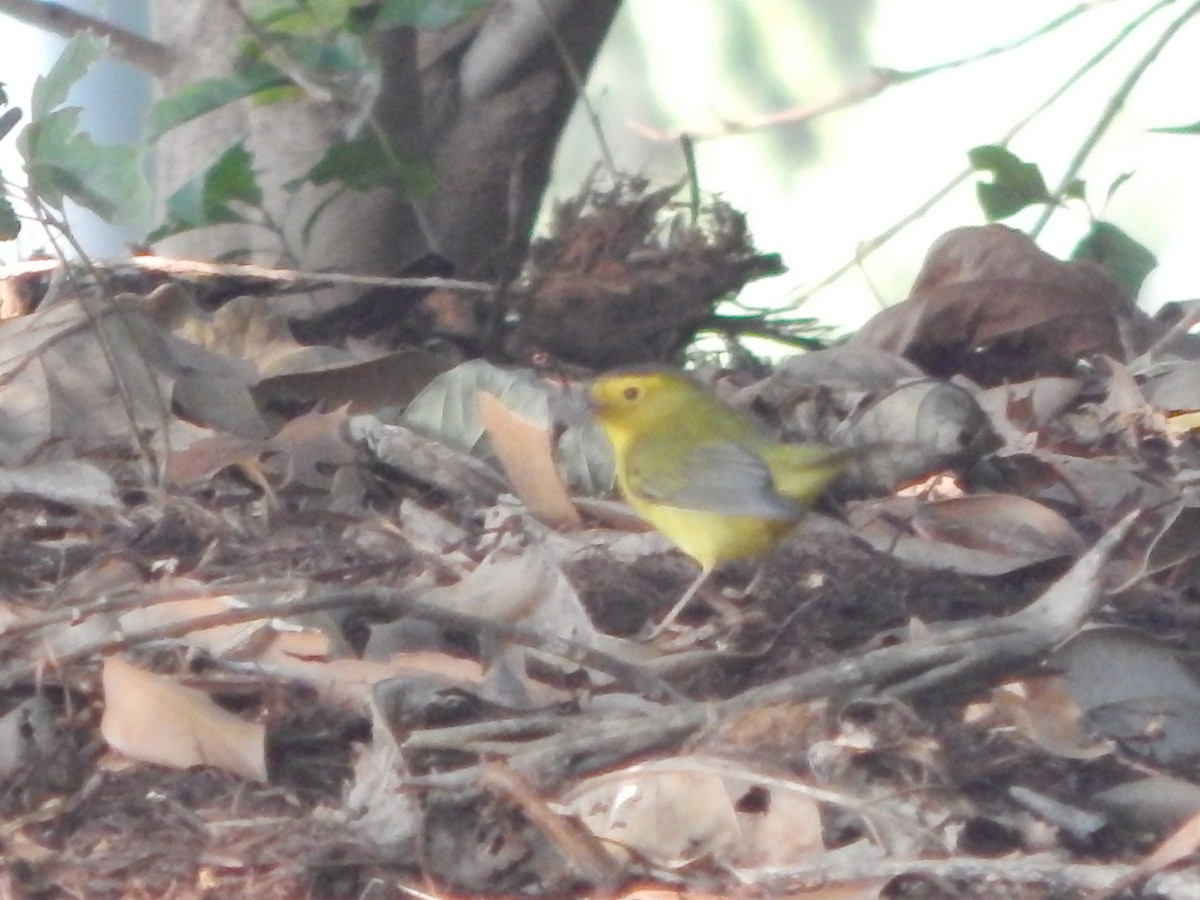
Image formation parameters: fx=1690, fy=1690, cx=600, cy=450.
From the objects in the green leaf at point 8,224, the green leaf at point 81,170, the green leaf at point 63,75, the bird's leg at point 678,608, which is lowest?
the bird's leg at point 678,608

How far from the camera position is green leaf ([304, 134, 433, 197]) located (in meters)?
3.43

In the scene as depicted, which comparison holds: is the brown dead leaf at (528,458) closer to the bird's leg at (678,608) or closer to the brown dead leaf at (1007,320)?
the bird's leg at (678,608)

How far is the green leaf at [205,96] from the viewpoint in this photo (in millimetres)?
3369

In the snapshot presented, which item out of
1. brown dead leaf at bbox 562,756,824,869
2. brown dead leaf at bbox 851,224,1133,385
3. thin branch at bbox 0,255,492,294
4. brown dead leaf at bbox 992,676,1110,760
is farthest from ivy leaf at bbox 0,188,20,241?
brown dead leaf at bbox 851,224,1133,385

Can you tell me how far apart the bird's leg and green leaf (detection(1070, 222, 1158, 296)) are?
5.95ft

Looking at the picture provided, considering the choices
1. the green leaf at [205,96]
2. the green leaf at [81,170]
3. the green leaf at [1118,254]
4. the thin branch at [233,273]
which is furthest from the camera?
the green leaf at [1118,254]

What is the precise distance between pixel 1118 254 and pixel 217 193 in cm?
209

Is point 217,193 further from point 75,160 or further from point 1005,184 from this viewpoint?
point 1005,184

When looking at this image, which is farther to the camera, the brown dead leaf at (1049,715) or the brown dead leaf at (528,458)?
the brown dead leaf at (528,458)

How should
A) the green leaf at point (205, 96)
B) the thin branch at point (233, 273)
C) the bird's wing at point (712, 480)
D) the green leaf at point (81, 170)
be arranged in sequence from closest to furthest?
the green leaf at point (81, 170) < the bird's wing at point (712, 480) < the thin branch at point (233, 273) < the green leaf at point (205, 96)

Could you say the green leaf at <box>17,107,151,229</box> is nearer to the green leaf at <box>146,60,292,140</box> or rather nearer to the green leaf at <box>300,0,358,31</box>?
the green leaf at <box>146,60,292,140</box>

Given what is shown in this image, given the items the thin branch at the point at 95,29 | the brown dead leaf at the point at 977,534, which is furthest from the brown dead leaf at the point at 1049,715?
the thin branch at the point at 95,29

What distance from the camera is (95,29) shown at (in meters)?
3.77

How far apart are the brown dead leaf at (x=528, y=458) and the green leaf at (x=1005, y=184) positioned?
1491 millimetres
